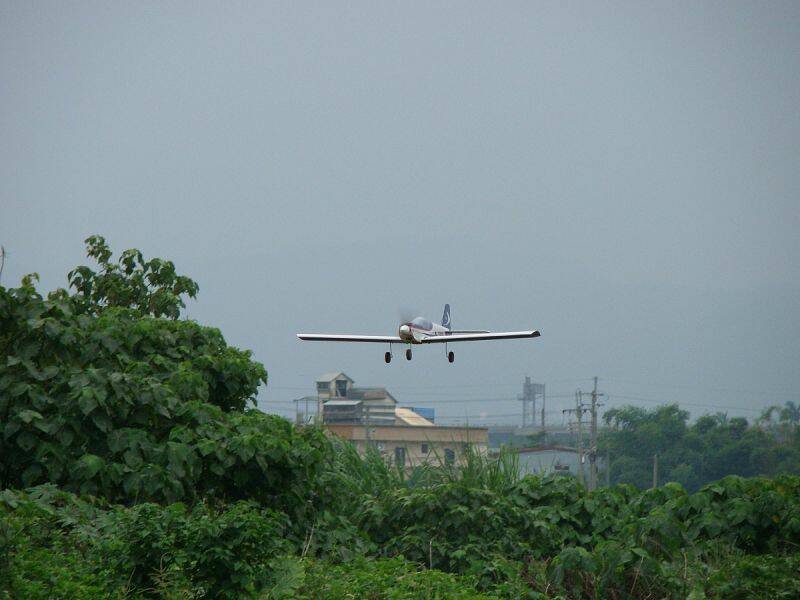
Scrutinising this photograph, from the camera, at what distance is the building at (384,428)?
1808cm

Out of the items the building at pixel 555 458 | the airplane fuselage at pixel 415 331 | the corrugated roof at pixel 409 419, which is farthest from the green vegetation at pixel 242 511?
the corrugated roof at pixel 409 419

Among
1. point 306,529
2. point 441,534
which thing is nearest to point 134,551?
point 306,529

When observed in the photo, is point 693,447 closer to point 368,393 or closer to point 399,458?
point 368,393

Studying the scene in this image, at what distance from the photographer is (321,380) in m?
86.1

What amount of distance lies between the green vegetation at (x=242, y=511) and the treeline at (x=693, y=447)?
64255mm

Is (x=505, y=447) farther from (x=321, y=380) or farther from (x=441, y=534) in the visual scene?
(x=321, y=380)

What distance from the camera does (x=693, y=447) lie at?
86375 millimetres

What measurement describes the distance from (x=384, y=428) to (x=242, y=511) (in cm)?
6453

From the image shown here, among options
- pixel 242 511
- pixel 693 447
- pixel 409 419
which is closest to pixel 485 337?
pixel 242 511

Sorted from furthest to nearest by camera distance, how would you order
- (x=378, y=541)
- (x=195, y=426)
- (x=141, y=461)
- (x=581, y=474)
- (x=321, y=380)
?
(x=321, y=380) → (x=581, y=474) → (x=378, y=541) → (x=195, y=426) → (x=141, y=461)

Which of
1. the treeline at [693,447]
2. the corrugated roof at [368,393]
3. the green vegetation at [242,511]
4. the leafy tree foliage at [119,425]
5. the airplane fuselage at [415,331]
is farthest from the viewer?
the corrugated roof at [368,393]

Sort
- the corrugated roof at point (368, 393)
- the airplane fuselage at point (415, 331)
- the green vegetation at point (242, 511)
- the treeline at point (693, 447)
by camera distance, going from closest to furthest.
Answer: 1. the green vegetation at point (242, 511)
2. the airplane fuselage at point (415, 331)
3. the treeline at point (693, 447)
4. the corrugated roof at point (368, 393)

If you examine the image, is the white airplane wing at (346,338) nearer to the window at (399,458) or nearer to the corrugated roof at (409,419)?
the window at (399,458)

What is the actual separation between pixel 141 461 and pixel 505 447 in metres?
7.62
